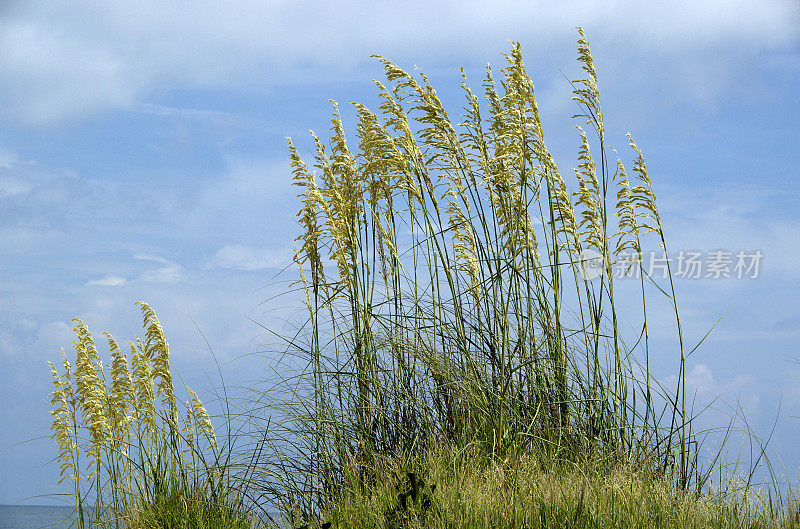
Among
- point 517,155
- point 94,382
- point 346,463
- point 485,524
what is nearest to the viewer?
point 485,524

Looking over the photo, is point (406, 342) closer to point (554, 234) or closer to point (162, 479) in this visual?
point (554, 234)

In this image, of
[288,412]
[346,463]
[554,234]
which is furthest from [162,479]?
[554,234]

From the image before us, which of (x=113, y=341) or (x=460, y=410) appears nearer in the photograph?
(x=460, y=410)

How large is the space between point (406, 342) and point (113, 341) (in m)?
2.07

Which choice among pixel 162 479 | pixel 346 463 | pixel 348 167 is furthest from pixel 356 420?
pixel 348 167

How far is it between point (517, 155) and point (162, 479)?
9.99 ft

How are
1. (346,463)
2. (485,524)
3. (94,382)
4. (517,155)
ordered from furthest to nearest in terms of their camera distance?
(94,382), (517,155), (346,463), (485,524)

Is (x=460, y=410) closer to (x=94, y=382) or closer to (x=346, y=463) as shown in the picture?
(x=346, y=463)

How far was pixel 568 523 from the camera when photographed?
2986 millimetres

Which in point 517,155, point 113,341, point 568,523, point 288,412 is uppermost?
point 517,155

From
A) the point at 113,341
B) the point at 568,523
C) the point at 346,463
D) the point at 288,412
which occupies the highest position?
the point at 113,341

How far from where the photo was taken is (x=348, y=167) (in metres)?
4.28

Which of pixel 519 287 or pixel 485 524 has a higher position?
pixel 519 287

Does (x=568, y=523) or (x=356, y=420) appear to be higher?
(x=356, y=420)
